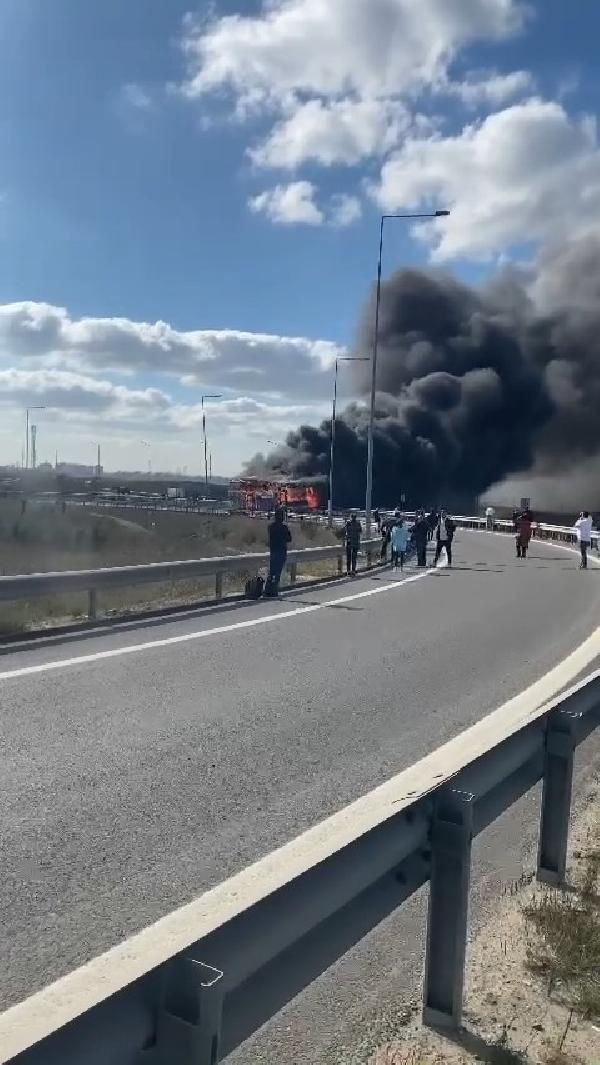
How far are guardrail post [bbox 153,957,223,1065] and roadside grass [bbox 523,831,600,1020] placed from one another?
65.0 inches

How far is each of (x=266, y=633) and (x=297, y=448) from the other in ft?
242

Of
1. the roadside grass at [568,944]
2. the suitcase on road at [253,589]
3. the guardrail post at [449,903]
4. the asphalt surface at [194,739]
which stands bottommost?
the suitcase on road at [253,589]

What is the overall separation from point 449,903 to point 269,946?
0.88m

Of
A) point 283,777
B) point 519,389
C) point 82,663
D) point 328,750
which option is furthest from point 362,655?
point 519,389

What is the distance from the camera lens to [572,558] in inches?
1220

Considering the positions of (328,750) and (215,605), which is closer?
(328,750)

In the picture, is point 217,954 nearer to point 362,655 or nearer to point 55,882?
point 55,882

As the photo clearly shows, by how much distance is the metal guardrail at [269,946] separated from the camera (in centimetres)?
171

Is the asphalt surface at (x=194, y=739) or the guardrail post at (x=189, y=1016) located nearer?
the guardrail post at (x=189, y=1016)

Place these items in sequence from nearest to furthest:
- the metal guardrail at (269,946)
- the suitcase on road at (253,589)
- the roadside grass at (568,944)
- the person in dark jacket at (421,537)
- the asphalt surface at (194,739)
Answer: the metal guardrail at (269,946)
the roadside grass at (568,944)
the asphalt surface at (194,739)
the suitcase on road at (253,589)
the person in dark jacket at (421,537)

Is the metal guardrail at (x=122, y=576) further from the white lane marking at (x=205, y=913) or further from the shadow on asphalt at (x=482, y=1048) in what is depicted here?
the shadow on asphalt at (x=482, y=1048)

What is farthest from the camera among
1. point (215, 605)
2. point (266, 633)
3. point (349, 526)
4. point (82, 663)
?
point (349, 526)

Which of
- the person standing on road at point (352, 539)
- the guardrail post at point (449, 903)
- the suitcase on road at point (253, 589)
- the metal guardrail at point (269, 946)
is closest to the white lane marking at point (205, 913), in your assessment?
the metal guardrail at point (269, 946)

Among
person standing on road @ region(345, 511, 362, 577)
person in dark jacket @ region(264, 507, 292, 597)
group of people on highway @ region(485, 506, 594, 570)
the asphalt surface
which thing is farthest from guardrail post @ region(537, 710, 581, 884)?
group of people on highway @ region(485, 506, 594, 570)
